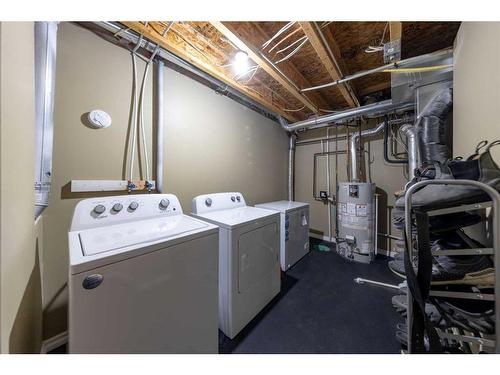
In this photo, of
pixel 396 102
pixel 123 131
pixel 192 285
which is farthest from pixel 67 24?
pixel 396 102

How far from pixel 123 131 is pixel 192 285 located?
1.26 meters

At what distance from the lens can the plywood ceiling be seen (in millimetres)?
1314

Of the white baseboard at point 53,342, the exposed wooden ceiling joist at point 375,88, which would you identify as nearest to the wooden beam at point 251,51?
the exposed wooden ceiling joist at point 375,88

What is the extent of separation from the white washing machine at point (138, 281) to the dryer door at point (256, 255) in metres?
0.31

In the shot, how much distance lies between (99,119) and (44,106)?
253 millimetres

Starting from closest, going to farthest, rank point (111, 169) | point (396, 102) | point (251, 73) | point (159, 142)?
1. point (111, 169)
2. point (159, 142)
3. point (251, 73)
4. point (396, 102)

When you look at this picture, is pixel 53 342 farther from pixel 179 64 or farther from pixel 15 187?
pixel 179 64

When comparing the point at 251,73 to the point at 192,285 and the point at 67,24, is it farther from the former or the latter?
the point at 192,285

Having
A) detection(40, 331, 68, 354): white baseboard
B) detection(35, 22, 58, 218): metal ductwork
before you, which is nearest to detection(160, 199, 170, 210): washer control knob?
detection(35, 22, 58, 218): metal ductwork

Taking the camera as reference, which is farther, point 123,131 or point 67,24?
point 123,131

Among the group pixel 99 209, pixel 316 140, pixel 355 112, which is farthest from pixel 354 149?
pixel 99 209

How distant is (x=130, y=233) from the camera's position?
937mm

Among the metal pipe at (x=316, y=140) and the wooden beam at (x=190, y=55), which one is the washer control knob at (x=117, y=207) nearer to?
the wooden beam at (x=190, y=55)
